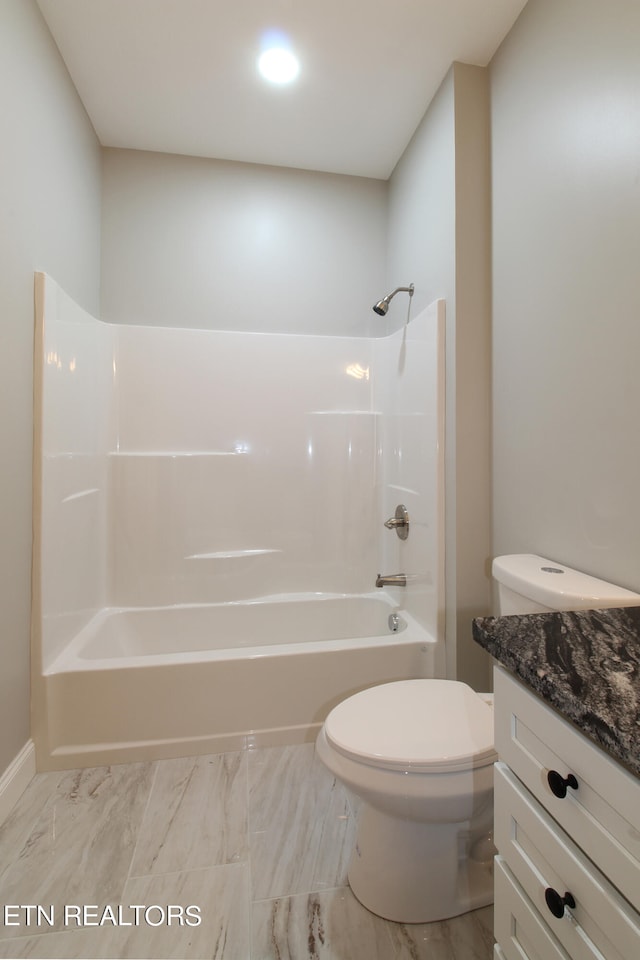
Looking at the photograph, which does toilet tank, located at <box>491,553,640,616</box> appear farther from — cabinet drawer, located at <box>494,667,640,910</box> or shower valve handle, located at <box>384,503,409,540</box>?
shower valve handle, located at <box>384,503,409,540</box>

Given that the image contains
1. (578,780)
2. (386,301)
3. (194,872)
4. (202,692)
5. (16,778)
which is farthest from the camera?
(386,301)

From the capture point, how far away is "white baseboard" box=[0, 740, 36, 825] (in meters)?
1.46

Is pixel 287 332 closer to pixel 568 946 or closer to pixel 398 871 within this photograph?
pixel 398 871

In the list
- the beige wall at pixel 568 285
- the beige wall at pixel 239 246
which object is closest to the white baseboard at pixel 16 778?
the beige wall at pixel 568 285

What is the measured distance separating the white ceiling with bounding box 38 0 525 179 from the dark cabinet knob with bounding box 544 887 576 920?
2359 millimetres

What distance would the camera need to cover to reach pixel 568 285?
1.34 metres

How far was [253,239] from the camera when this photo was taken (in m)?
2.53

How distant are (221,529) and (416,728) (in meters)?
1.55

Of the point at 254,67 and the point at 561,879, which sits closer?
the point at 561,879

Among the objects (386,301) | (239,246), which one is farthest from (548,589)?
(239,246)

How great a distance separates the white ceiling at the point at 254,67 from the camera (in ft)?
5.25

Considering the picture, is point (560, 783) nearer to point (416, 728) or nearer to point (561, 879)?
point (561, 879)

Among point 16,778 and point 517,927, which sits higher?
point 517,927

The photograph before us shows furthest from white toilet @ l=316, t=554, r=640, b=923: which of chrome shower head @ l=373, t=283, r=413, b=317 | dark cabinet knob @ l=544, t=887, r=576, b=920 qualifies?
chrome shower head @ l=373, t=283, r=413, b=317
